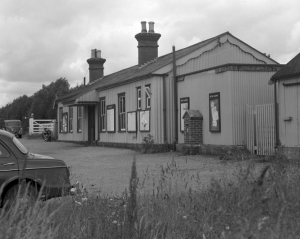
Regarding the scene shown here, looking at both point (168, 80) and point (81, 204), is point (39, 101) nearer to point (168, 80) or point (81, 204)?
point (168, 80)

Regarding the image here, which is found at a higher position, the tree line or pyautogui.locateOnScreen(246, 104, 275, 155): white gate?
the tree line

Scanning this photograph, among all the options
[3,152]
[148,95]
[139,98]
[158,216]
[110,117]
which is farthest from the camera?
[110,117]

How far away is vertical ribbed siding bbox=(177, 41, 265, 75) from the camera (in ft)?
75.8

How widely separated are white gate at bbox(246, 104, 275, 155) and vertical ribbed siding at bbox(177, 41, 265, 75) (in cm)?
595

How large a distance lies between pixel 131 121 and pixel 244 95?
8405mm

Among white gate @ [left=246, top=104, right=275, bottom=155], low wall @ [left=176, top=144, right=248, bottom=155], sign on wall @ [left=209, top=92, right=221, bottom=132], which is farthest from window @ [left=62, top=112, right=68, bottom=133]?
white gate @ [left=246, top=104, right=275, bottom=155]

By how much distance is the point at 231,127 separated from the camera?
699 inches

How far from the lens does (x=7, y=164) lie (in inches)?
306

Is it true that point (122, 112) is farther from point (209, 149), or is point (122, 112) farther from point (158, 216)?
point (158, 216)

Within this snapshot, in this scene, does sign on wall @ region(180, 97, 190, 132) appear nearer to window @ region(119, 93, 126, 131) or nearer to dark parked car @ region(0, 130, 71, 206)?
window @ region(119, 93, 126, 131)

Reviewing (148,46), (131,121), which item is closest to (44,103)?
(148,46)

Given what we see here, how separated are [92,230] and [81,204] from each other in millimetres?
844

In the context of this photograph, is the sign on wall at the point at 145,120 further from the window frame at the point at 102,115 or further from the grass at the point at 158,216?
the grass at the point at 158,216

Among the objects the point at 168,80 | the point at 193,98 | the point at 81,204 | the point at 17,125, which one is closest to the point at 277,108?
the point at 193,98
